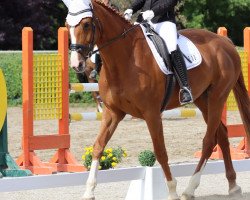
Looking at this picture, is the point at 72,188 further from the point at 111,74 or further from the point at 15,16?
the point at 15,16

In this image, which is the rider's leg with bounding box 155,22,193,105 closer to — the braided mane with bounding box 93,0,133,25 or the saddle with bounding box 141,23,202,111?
the saddle with bounding box 141,23,202,111

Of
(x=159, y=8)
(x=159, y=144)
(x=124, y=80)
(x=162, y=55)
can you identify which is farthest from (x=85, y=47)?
(x=159, y=8)

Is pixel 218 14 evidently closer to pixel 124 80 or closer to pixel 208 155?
pixel 208 155

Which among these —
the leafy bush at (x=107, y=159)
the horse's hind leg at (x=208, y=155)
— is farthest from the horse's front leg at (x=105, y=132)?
the leafy bush at (x=107, y=159)

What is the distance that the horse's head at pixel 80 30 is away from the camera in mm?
8086

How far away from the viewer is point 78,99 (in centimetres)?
2317

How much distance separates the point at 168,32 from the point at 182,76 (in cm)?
48

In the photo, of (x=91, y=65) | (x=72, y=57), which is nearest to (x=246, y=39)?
(x=91, y=65)

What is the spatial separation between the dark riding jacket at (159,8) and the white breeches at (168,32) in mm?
105

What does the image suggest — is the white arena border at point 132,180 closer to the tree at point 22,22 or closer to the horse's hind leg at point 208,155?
the horse's hind leg at point 208,155

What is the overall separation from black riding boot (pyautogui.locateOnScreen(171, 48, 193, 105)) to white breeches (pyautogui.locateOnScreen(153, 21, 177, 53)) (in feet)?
0.23

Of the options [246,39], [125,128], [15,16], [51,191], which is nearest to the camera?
[51,191]

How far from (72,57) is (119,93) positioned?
79 centimetres

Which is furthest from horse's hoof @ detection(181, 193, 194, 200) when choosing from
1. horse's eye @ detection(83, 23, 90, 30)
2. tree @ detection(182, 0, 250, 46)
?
tree @ detection(182, 0, 250, 46)
